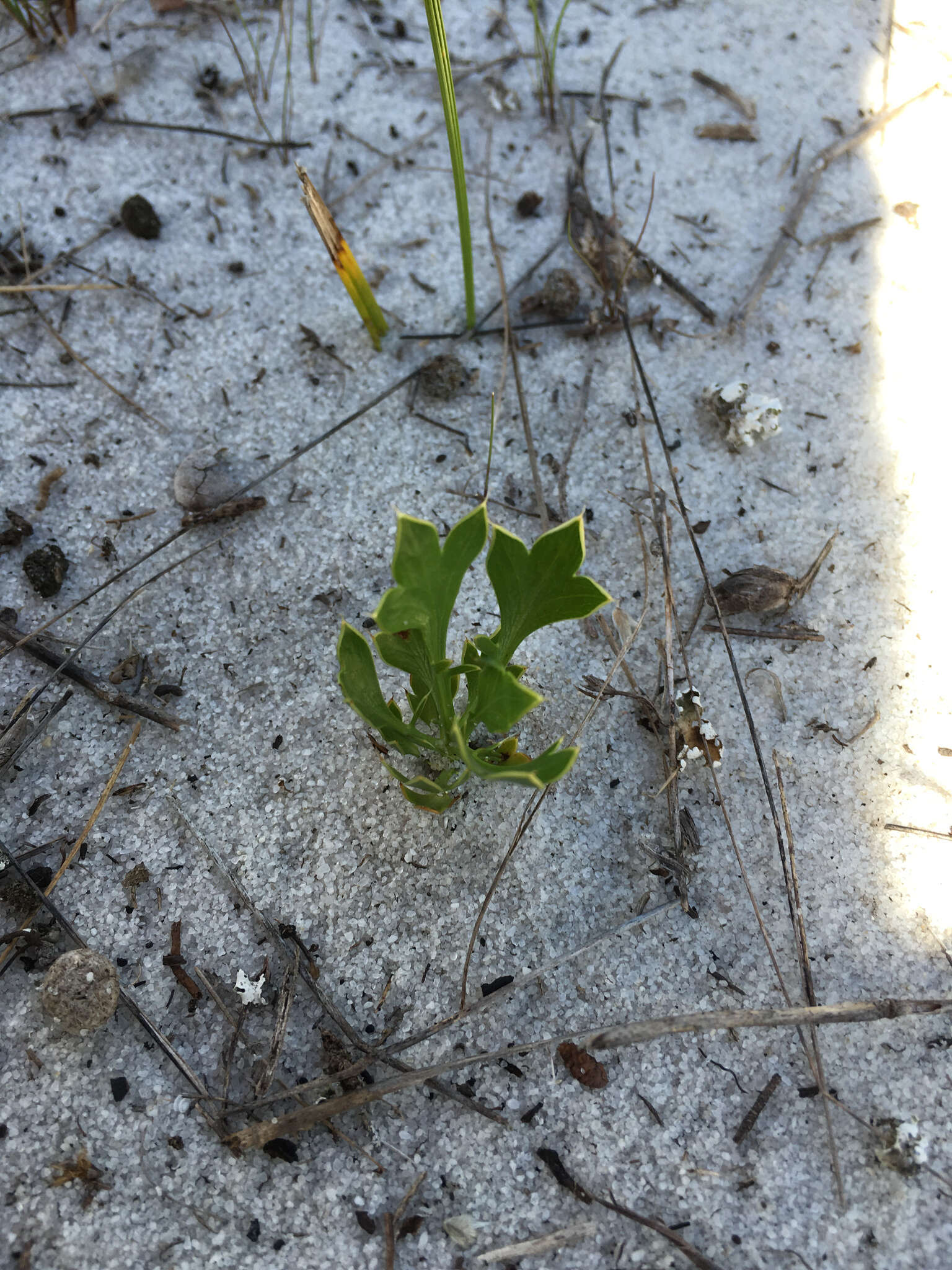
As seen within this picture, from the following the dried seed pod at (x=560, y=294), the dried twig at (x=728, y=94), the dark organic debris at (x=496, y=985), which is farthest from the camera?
the dried twig at (x=728, y=94)

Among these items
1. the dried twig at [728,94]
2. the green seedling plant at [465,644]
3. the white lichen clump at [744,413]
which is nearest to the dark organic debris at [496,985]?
the green seedling plant at [465,644]

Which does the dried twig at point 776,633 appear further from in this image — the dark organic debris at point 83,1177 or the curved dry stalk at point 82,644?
the dark organic debris at point 83,1177

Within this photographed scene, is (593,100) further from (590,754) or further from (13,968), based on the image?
(13,968)

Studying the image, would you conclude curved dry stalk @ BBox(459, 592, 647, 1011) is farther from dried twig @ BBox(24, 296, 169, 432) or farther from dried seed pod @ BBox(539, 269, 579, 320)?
dried twig @ BBox(24, 296, 169, 432)

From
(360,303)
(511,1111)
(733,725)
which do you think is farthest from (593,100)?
(511,1111)

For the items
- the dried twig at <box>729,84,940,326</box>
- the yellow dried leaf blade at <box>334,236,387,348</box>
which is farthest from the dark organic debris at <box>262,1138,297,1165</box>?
the dried twig at <box>729,84,940,326</box>

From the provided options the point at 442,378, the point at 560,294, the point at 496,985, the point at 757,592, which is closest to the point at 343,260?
the point at 442,378
